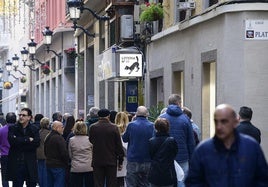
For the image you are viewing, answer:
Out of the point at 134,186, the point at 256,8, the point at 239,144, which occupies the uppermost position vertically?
the point at 256,8

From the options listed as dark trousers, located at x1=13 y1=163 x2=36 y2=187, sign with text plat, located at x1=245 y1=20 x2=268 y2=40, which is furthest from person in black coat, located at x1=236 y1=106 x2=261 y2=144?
dark trousers, located at x1=13 y1=163 x2=36 y2=187

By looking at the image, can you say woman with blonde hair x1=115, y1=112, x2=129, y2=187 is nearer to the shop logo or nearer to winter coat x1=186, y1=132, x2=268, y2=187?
the shop logo

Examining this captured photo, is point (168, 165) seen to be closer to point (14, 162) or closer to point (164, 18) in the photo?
point (14, 162)

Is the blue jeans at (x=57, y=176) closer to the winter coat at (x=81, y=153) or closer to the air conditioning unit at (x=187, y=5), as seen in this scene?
the winter coat at (x=81, y=153)

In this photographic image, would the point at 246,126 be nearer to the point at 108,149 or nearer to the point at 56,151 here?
the point at 108,149

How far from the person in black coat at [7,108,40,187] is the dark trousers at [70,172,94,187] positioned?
2.74 ft

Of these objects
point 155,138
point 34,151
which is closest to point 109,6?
point 34,151

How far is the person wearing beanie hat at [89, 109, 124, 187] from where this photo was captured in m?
17.3

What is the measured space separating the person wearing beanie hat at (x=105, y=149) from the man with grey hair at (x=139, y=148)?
300 mm

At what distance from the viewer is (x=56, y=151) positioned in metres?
18.5

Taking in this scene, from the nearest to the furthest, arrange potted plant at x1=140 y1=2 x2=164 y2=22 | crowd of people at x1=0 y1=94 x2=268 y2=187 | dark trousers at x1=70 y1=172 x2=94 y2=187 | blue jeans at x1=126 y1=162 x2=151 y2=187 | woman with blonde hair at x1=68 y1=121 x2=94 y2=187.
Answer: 1. crowd of people at x1=0 y1=94 x2=268 y2=187
2. blue jeans at x1=126 y1=162 x2=151 y2=187
3. woman with blonde hair at x1=68 y1=121 x2=94 y2=187
4. dark trousers at x1=70 y1=172 x2=94 y2=187
5. potted plant at x1=140 y1=2 x2=164 y2=22

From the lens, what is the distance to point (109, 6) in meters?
32.8

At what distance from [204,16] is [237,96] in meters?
2.76

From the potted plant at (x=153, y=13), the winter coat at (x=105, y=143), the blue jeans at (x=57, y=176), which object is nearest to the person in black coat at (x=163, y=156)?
the winter coat at (x=105, y=143)
